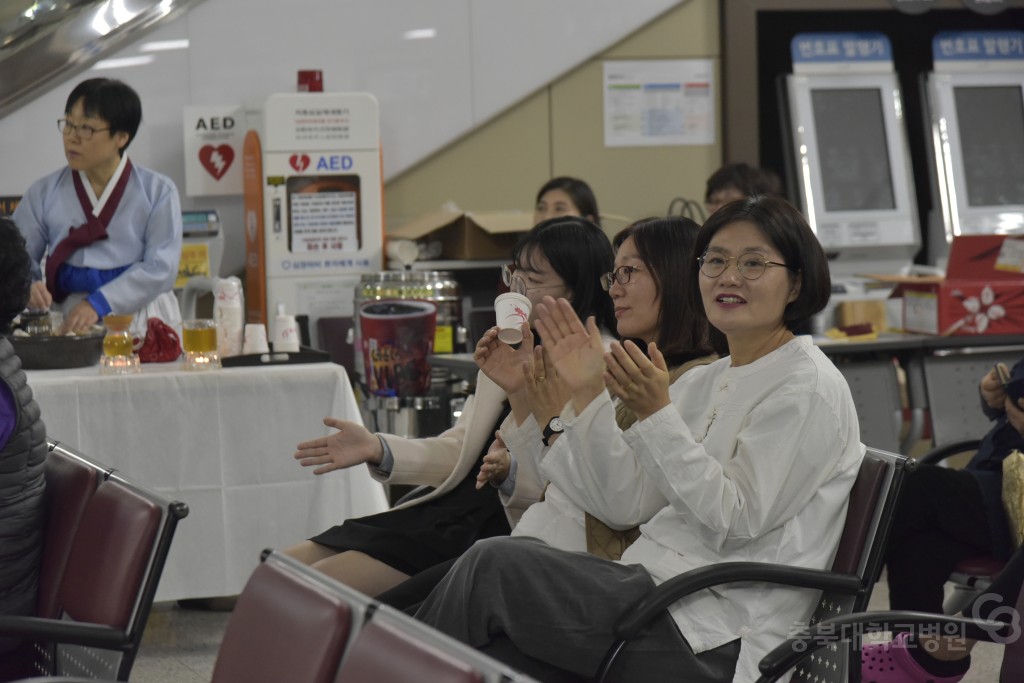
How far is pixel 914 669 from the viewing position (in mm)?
2744

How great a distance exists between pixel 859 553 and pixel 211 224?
13.2ft

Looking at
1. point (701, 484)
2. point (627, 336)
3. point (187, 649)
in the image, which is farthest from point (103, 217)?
point (701, 484)

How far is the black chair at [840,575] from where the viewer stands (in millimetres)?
1817

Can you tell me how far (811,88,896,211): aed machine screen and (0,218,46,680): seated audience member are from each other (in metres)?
4.96

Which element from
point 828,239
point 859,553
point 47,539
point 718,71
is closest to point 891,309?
point 828,239

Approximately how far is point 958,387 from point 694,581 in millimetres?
3345

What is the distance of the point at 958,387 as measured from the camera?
4824 millimetres

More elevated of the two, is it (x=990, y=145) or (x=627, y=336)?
(x=990, y=145)

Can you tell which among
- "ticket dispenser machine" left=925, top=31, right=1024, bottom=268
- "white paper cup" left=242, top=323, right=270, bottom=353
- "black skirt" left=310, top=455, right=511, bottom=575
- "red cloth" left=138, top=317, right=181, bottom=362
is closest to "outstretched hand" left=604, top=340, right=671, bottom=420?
"black skirt" left=310, top=455, right=511, bottom=575

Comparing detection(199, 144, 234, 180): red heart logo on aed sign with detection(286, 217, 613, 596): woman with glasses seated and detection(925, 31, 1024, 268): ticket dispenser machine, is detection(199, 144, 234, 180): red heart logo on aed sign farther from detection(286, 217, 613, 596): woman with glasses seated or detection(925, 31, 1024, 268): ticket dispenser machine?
detection(925, 31, 1024, 268): ticket dispenser machine

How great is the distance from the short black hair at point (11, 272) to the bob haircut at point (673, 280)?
45.6 inches

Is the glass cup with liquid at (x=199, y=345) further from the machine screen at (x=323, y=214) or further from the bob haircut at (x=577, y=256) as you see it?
the machine screen at (x=323, y=214)

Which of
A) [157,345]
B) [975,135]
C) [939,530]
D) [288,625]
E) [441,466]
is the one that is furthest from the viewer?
[975,135]

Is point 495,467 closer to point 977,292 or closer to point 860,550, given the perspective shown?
point 860,550
